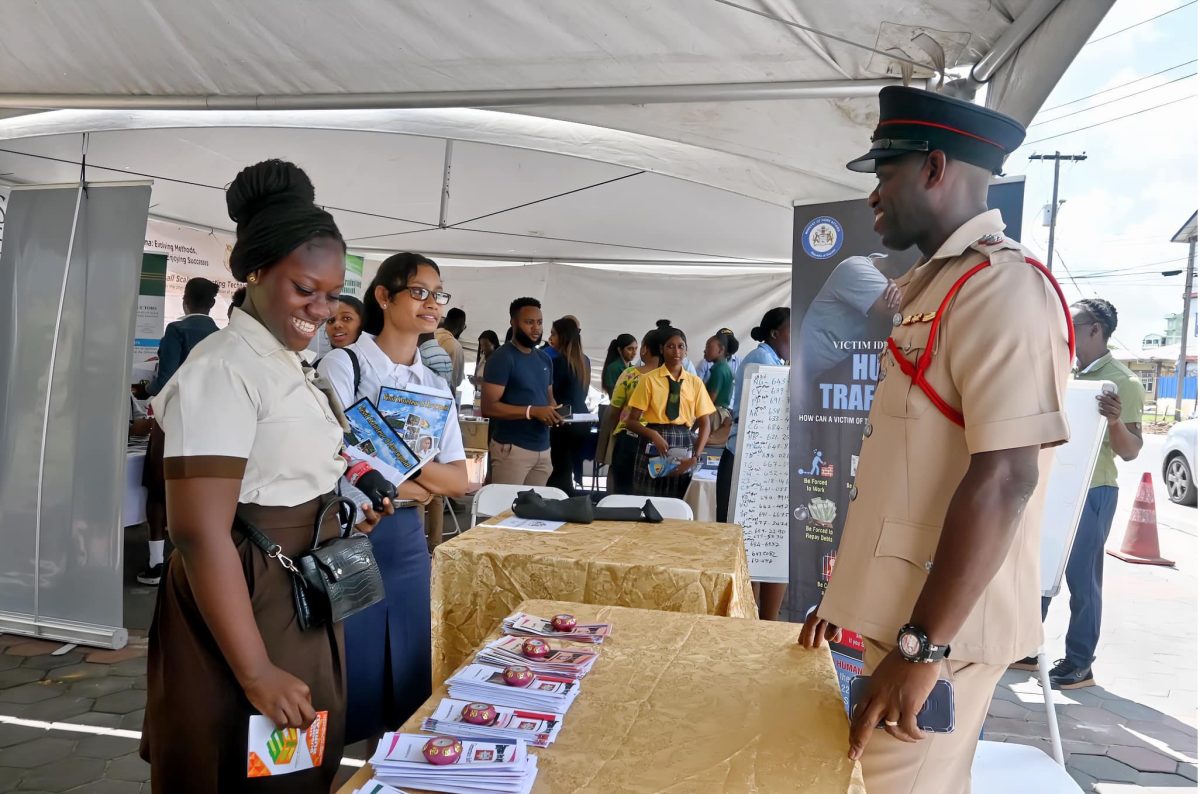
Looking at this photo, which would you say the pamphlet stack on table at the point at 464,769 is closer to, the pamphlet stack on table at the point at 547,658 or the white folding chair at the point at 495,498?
the pamphlet stack on table at the point at 547,658

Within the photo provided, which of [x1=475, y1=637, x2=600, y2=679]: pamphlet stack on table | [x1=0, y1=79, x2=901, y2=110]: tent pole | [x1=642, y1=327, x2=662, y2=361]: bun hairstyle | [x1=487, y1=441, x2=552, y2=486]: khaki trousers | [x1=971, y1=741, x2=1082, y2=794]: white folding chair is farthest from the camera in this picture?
[x1=642, y1=327, x2=662, y2=361]: bun hairstyle

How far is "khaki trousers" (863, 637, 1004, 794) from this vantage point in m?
1.25

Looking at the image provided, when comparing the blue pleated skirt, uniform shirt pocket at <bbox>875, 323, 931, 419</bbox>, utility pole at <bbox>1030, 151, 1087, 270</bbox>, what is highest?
utility pole at <bbox>1030, 151, 1087, 270</bbox>

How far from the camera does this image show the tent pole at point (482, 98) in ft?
8.89

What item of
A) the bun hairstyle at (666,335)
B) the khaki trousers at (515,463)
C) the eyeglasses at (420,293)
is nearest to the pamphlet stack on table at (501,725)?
the eyeglasses at (420,293)

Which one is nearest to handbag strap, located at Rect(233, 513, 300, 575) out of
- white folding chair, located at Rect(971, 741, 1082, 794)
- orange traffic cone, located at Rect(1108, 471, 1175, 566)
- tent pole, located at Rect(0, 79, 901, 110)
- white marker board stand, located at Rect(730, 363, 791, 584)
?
white folding chair, located at Rect(971, 741, 1082, 794)

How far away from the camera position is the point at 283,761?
134 centimetres

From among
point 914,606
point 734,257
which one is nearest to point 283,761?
point 914,606

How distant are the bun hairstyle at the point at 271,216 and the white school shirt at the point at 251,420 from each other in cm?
11

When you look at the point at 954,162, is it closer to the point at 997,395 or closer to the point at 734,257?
the point at 997,395

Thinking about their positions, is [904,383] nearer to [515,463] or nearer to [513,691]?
[513,691]

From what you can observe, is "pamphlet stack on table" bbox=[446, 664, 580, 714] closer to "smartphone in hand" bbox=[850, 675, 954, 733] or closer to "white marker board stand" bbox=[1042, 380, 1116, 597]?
"smartphone in hand" bbox=[850, 675, 954, 733]

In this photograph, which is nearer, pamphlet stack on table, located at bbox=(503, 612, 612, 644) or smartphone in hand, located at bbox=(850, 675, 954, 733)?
smartphone in hand, located at bbox=(850, 675, 954, 733)

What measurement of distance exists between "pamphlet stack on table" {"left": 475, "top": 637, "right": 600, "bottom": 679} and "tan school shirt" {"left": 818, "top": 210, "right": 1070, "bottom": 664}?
0.47 metres
